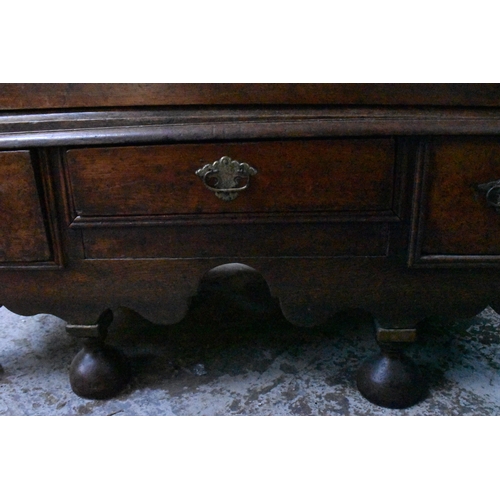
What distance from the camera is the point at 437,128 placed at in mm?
961

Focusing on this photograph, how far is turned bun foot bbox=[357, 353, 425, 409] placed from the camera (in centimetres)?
121

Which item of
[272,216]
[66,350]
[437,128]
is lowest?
[66,350]

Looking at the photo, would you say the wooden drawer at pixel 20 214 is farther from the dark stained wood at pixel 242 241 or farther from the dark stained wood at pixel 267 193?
the dark stained wood at pixel 242 241

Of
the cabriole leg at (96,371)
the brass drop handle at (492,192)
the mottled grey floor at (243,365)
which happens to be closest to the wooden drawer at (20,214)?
the cabriole leg at (96,371)

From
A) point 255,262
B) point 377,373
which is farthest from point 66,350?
point 377,373

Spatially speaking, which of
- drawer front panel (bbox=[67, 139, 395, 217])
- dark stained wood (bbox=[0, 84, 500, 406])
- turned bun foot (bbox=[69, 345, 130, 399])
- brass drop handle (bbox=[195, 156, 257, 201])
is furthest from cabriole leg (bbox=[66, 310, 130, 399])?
brass drop handle (bbox=[195, 156, 257, 201])

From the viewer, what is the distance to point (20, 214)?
105 cm

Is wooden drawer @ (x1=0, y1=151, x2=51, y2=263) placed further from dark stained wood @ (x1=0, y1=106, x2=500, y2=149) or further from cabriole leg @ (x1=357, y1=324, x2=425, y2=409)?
cabriole leg @ (x1=357, y1=324, x2=425, y2=409)

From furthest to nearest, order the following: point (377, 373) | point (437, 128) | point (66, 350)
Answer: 1. point (66, 350)
2. point (377, 373)
3. point (437, 128)

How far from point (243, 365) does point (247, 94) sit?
0.77 meters

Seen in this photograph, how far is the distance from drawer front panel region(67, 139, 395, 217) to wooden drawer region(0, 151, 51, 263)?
9 centimetres

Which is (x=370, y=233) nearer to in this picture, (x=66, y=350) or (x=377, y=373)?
(x=377, y=373)

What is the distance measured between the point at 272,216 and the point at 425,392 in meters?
0.64

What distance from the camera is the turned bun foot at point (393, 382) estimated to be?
1.21 metres
